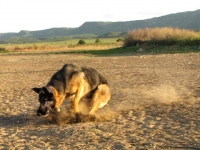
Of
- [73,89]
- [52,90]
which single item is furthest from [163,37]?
[52,90]

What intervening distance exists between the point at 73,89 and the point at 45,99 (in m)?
0.89

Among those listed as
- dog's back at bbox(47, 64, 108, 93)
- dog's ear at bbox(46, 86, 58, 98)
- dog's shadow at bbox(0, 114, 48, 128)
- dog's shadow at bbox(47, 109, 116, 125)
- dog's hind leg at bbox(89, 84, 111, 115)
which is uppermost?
dog's back at bbox(47, 64, 108, 93)

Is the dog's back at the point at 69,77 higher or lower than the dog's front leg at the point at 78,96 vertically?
higher

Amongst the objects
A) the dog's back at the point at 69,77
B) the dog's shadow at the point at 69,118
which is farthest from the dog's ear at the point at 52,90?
the dog's shadow at the point at 69,118

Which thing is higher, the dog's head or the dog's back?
the dog's back

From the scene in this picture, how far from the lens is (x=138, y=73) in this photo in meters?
17.9

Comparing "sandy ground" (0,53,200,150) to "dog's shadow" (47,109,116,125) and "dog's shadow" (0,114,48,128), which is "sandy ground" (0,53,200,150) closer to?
"dog's shadow" (0,114,48,128)

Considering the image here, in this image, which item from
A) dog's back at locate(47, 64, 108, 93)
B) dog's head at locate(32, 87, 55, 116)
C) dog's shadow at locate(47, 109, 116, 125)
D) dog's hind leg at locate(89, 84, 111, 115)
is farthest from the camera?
dog's hind leg at locate(89, 84, 111, 115)

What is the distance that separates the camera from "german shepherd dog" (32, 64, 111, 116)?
787cm

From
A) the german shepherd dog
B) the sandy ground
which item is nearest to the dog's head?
the german shepherd dog

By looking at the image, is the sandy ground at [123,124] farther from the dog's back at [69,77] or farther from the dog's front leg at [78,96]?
the dog's back at [69,77]

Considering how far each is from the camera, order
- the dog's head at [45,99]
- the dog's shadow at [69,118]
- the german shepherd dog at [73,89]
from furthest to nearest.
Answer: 1. the dog's shadow at [69,118]
2. the german shepherd dog at [73,89]
3. the dog's head at [45,99]

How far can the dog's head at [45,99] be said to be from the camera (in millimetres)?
7742

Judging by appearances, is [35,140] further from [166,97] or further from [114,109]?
[166,97]
